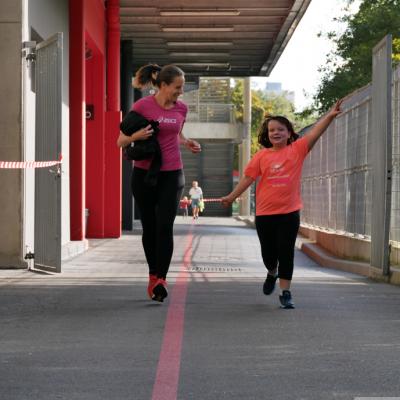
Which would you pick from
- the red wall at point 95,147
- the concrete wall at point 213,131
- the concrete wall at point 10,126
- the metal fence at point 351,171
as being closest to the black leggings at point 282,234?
the metal fence at point 351,171

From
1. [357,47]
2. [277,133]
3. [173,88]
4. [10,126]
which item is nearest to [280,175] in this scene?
[277,133]

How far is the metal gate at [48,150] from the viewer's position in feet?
38.2

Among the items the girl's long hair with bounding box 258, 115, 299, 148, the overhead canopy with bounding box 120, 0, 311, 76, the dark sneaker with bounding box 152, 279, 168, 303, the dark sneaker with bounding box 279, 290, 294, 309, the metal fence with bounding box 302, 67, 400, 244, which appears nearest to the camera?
the dark sneaker with bounding box 279, 290, 294, 309

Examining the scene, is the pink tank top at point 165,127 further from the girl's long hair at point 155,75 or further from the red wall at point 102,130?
the red wall at point 102,130

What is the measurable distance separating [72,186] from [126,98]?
29.9 feet

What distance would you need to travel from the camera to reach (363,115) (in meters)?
14.5

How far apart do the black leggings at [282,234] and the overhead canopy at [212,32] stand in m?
14.4

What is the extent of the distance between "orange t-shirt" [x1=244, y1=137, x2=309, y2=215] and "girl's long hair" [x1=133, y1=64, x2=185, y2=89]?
0.94 meters

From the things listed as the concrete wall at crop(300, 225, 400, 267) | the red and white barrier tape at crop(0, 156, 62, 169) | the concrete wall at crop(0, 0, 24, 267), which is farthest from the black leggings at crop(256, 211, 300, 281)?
the concrete wall at crop(0, 0, 24, 267)

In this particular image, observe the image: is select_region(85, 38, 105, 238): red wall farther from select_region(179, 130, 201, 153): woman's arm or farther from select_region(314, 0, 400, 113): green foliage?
select_region(314, 0, 400, 113): green foliage

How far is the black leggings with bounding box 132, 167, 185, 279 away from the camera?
8.50m

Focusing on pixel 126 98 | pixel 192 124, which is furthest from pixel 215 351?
pixel 192 124

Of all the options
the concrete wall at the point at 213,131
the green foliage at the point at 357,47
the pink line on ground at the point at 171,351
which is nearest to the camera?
the pink line on ground at the point at 171,351

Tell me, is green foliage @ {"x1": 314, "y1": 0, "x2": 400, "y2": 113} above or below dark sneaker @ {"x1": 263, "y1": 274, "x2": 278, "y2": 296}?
above
